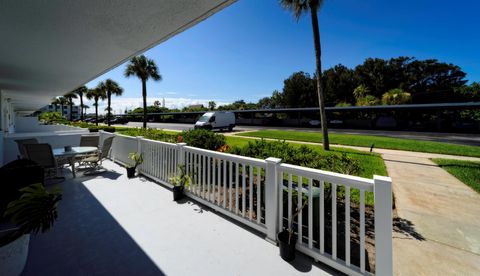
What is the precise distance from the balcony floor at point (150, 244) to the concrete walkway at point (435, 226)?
124cm

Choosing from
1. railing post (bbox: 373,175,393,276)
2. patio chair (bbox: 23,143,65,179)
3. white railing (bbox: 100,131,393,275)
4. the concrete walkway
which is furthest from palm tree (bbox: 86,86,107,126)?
railing post (bbox: 373,175,393,276)

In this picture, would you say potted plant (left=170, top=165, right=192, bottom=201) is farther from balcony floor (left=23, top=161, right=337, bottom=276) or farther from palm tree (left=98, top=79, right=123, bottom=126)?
palm tree (left=98, top=79, right=123, bottom=126)

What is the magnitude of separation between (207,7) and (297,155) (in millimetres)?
2604

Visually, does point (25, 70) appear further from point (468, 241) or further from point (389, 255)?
point (468, 241)

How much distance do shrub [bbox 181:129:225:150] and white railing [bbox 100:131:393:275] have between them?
793 millimetres

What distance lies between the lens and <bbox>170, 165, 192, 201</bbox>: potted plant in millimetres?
→ 3949

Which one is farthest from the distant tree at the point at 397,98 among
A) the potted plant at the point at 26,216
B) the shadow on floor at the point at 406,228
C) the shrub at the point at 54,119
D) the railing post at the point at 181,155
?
the shrub at the point at 54,119

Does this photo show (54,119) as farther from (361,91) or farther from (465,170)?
(361,91)

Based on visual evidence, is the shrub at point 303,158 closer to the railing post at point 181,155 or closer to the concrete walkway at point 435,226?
the railing post at point 181,155

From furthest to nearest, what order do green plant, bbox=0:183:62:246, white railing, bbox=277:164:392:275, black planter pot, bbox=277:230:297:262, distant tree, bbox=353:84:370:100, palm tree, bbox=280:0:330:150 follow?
distant tree, bbox=353:84:370:100, palm tree, bbox=280:0:330:150, black planter pot, bbox=277:230:297:262, white railing, bbox=277:164:392:275, green plant, bbox=0:183:62:246

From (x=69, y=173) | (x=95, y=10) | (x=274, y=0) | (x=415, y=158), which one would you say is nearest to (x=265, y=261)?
(x=95, y=10)

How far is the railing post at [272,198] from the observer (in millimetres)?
2578

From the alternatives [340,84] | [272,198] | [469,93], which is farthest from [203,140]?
[469,93]

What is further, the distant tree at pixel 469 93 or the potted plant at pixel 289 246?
the distant tree at pixel 469 93
